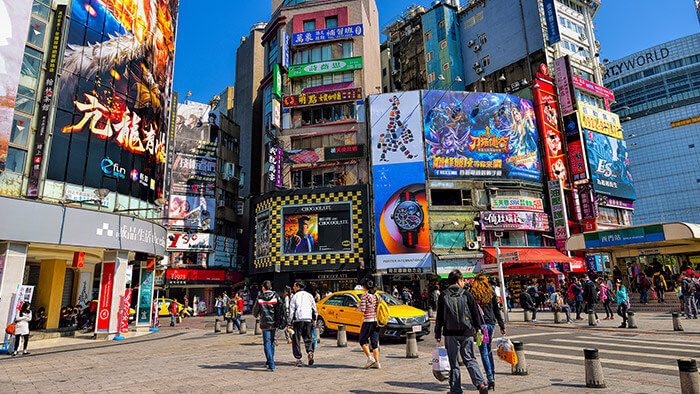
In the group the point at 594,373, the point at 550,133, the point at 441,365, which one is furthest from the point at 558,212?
the point at 441,365

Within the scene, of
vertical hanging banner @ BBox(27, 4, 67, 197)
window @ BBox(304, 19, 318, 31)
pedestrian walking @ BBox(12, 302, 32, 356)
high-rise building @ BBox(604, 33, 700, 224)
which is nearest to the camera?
pedestrian walking @ BBox(12, 302, 32, 356)

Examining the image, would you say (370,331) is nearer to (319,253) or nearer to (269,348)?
(269,348)

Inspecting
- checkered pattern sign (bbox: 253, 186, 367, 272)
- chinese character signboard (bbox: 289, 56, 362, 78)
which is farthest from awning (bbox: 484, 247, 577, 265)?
chinese character signboard (bbox: 289, 56, 362, 78)

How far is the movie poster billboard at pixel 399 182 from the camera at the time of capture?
3369 centimetres

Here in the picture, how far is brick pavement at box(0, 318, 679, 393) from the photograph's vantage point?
680cm

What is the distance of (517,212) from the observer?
35.7m

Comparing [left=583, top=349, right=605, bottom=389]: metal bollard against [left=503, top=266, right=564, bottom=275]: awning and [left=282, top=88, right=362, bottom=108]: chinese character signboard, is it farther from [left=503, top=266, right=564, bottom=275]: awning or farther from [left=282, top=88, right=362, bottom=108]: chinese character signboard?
[left=282, top=88, right=362, bottom=108]: chinese character signboard

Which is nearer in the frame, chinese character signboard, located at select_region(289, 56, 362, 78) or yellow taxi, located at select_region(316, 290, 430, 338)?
yellow taxi, located at select_region(316, 290, 430, 338)

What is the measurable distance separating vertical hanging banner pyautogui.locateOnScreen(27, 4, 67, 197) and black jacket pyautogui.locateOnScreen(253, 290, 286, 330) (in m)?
12.2

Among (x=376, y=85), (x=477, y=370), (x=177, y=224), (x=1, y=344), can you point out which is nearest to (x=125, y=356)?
(x=1, y=344)

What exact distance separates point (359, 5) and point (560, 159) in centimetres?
2463

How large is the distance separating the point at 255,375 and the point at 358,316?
6.15m

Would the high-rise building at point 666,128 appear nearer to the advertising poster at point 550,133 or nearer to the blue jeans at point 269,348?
the advertising poster at point 550,133

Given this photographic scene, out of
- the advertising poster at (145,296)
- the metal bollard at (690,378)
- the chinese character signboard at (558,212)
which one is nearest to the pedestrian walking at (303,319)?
the metal bollard at (690,378)
